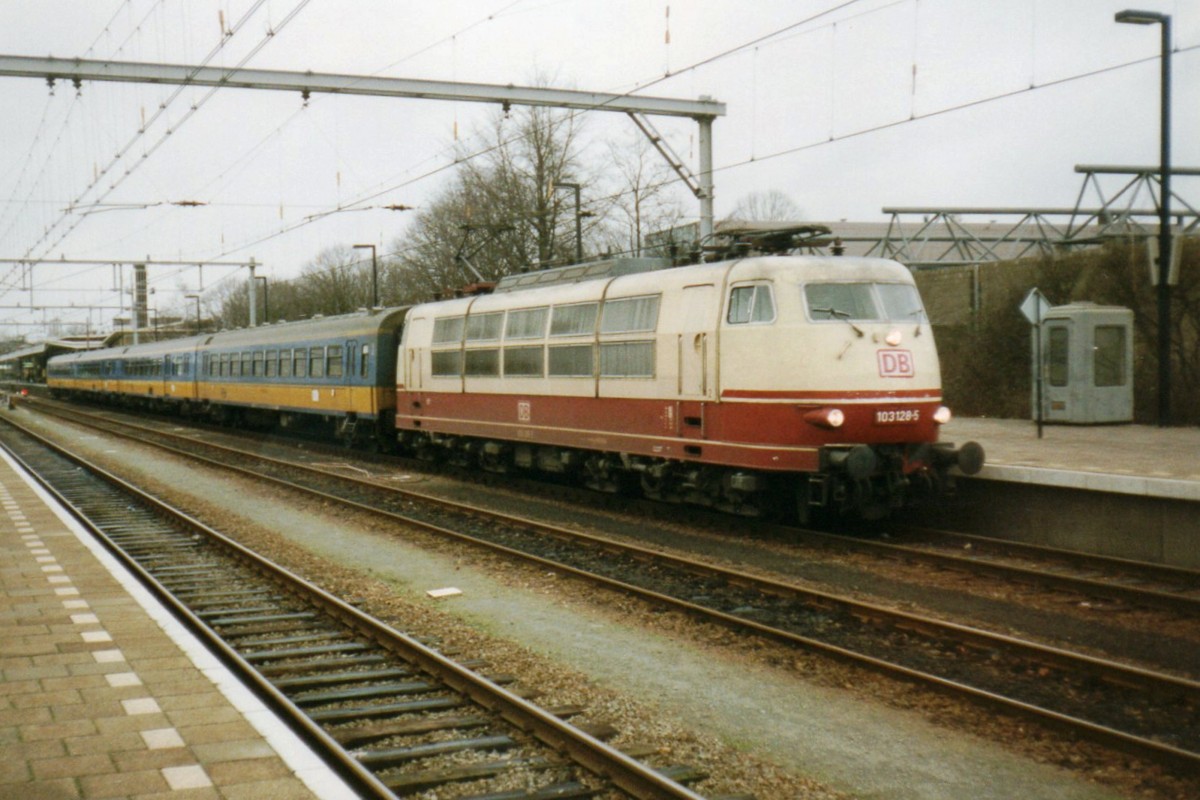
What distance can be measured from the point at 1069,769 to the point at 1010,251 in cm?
6230

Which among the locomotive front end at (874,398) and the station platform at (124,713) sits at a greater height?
the locomotive front end at (874,398)

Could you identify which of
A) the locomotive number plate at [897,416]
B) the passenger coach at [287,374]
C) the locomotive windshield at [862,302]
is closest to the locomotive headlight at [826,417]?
the locomotive number plate at [897,416]

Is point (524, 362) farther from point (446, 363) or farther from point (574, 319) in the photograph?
point (446, 363)

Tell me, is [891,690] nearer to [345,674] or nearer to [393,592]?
[345,674]

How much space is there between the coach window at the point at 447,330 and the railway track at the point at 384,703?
8.22 metres

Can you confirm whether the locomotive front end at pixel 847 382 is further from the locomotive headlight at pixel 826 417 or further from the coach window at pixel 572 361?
the coach window at pixel 572 361

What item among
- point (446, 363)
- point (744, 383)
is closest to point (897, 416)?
point (744, 383)

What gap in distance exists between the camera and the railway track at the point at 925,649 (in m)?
6.54

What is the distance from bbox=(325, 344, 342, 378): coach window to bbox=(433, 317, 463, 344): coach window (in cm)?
624

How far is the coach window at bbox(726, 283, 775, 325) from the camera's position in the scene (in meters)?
12.6

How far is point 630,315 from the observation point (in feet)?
48.6

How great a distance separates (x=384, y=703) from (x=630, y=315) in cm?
857

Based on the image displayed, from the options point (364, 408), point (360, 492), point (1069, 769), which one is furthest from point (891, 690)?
point (364, 408)

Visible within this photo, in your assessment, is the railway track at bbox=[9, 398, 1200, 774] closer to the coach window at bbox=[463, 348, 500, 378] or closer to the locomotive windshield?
the locomotive windshield
